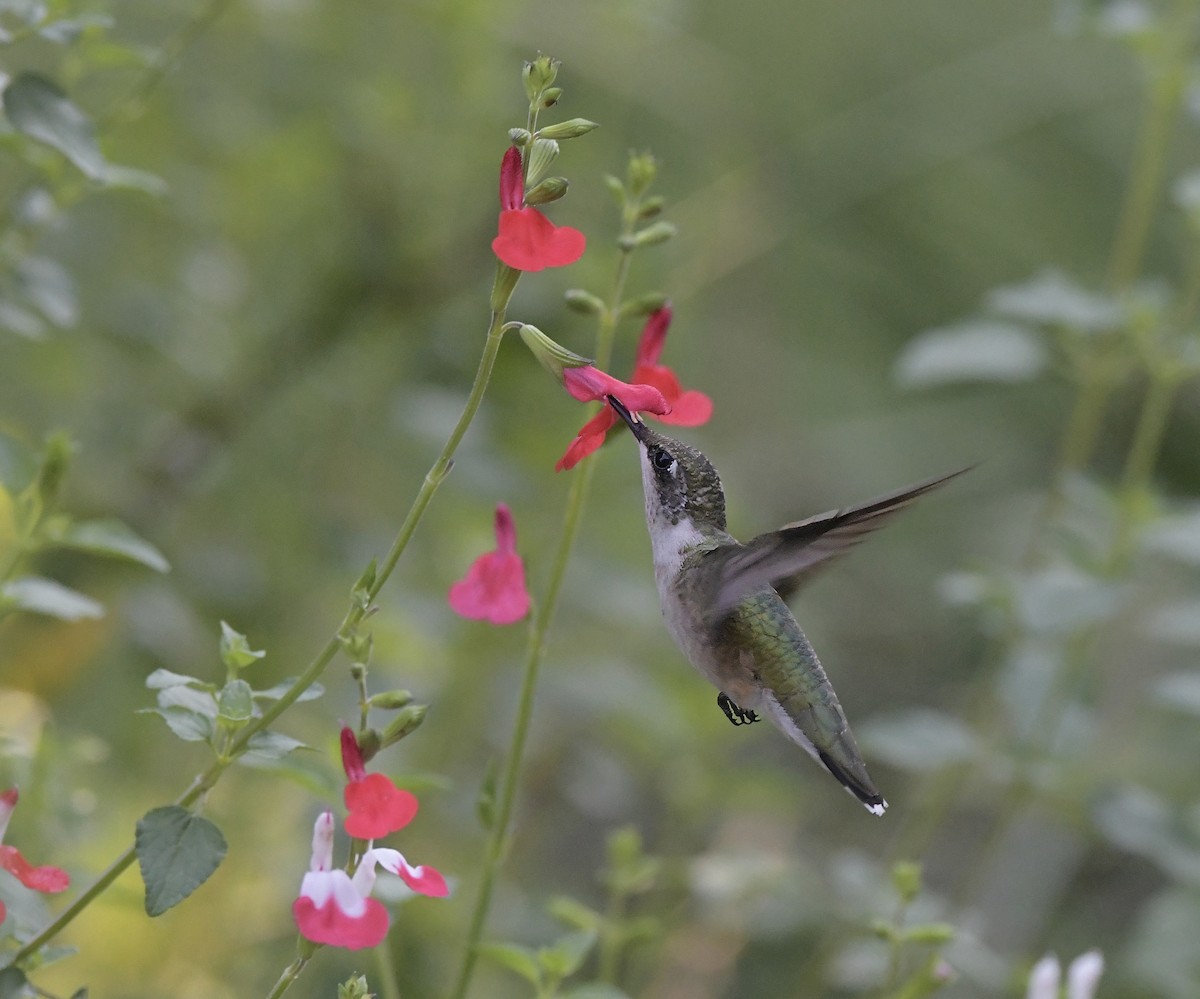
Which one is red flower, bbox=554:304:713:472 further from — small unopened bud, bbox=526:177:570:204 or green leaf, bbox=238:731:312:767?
green leaf, bbox=238:731:312:767

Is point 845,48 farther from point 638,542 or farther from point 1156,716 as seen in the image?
point 638,542

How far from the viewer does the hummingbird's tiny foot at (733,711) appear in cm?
149

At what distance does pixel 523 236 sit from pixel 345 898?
0.49 metres

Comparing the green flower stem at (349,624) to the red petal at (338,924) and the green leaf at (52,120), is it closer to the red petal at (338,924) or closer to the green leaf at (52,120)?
the red petal at (338,924)

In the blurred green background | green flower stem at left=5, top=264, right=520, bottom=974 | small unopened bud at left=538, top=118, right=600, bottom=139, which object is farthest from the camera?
the blurred green background

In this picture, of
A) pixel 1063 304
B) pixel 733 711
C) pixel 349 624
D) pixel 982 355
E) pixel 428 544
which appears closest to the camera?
pixel 349 624

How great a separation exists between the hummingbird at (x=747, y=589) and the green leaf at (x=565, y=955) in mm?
281

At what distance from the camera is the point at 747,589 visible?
1.33m

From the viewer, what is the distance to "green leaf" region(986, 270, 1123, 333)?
2184 millimetres

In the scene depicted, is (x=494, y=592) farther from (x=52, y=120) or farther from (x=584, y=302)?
(x=52, y=120)

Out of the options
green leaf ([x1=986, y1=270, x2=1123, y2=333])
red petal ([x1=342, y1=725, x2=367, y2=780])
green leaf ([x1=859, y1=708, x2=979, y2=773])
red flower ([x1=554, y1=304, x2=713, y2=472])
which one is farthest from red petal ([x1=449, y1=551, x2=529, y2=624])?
green leaf ([x1=986, y1=270, x2=1123, y2=333])

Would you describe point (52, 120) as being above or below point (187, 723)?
above

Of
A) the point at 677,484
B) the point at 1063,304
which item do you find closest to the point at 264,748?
the point at 677,484

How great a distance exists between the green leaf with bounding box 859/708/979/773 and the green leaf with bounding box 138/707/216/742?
140 cm
